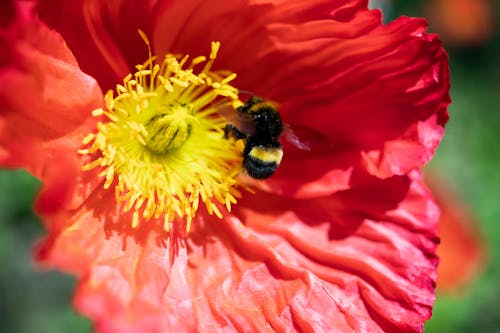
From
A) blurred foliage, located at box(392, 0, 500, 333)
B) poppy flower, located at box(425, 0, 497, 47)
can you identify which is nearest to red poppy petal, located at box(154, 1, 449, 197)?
blurred foliage, located at box(392, 0, 500, 333)

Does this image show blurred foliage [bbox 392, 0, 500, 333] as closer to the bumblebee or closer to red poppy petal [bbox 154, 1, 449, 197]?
red poppy petal [bbox 154, 1, 449, 197]

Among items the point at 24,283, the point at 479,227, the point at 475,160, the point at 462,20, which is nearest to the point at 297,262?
the point at 24,283

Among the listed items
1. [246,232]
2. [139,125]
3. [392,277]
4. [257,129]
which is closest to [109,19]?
[139,125]

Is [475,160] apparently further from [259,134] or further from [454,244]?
[259,134]

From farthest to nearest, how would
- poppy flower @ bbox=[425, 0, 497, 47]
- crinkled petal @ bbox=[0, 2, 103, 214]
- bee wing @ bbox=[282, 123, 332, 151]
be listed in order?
poppy flower @ bbox=[425, 0, 497, 47], bee wing @ bbox=[282, 123, 332, 151], crinkled petal @ bbox=[0, 2, 103, 214]

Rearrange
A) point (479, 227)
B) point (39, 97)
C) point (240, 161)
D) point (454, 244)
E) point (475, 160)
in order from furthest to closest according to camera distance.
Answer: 1. point (475, 160)
2. point (479, 227)
3. point (454, 244)
4. point (240, 161)
5. point (39, 97)

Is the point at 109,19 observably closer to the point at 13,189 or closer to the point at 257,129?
the point at 257,129
